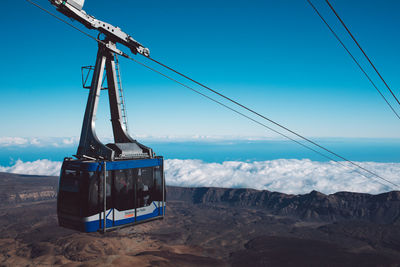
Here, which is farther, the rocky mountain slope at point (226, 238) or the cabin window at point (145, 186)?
the rocky mountain slope at point (226, 238)

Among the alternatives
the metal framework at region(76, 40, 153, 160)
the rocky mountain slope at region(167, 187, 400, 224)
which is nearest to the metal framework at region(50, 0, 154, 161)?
the metal framework at region(76, 40, 153, 160)

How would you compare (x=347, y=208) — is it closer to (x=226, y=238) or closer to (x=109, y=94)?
(x=226, y=238)

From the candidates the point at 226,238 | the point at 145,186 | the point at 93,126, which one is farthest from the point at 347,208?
the point at 93,126

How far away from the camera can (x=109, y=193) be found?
11.0 metres

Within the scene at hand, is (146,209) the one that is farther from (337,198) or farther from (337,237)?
(337,198)

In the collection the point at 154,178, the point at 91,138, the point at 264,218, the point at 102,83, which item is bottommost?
the point at 264,218

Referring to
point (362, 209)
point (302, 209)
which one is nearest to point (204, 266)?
point (302, 209)

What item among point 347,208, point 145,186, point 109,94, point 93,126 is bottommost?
point 347,208

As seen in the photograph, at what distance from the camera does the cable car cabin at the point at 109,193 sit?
10523 millimetres

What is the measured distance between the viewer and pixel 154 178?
12602 mm

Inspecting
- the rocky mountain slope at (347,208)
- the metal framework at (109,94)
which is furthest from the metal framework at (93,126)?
the rocky mountain slope at (347,208)

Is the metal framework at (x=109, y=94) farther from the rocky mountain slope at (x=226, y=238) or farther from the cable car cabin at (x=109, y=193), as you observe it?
the rocky mountain slope at (x=226, y=238)

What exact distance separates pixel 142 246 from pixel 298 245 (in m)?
64.0

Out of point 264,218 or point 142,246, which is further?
point 264,218
